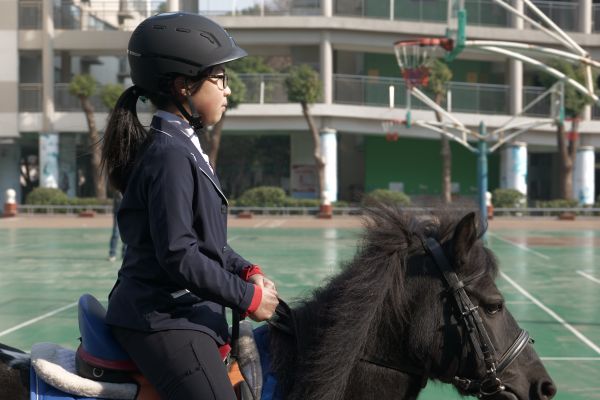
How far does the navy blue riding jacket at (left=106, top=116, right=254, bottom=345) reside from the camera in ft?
8.29

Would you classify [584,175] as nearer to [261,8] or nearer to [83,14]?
[261,8]

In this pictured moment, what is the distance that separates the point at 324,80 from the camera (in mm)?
36250

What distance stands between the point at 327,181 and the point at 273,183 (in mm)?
5300

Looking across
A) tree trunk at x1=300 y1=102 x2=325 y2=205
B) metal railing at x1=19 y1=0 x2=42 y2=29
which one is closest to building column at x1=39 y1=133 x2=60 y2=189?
metal railing at x1=19 y1=0 x2=42 y2=29

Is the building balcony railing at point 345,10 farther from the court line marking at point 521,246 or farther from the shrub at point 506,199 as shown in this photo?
the court line marking at point 521,246

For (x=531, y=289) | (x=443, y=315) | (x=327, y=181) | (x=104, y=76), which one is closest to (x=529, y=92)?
(x=327, y=181)

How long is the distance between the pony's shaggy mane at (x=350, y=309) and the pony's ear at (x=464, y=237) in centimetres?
10

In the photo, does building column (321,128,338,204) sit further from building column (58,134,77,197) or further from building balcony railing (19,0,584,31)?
building column (58,134,77,197)

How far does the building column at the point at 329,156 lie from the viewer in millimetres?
36531

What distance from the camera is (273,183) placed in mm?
41531

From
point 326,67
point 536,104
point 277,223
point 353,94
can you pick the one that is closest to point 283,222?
point 277,223

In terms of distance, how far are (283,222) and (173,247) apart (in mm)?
27798

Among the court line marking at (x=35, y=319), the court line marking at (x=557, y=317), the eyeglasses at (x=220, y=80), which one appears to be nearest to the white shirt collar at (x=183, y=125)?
the eyeglasses at (x=220, y=80)

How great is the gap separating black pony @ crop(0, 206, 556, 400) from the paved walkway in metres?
23.5
